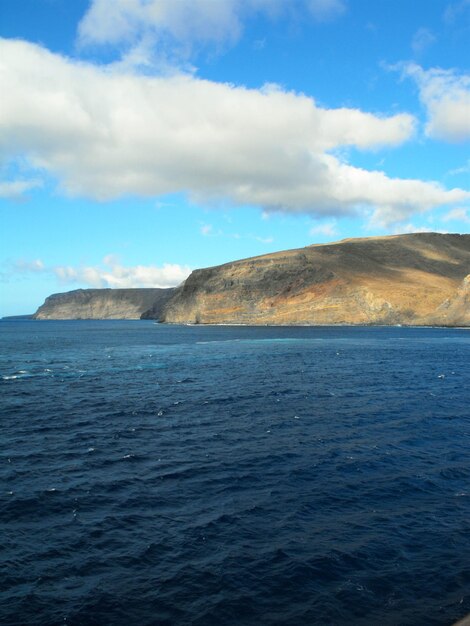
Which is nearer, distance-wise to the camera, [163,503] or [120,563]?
[120,563]

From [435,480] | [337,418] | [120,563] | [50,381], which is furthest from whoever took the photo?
[50,381]

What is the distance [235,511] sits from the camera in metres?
18.2

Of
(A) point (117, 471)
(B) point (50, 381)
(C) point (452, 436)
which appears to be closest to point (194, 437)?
(A) point (117, 471)

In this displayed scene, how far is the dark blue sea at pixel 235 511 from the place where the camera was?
42.5 feet

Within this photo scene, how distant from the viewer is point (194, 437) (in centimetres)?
2852

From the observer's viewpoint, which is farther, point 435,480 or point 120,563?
point 435,480

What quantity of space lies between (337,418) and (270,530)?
1747 cm

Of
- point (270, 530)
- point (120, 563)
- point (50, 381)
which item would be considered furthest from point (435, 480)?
point (50, 381)

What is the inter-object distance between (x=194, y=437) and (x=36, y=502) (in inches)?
431

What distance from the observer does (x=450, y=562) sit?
14.7 metres

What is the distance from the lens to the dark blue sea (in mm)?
12945

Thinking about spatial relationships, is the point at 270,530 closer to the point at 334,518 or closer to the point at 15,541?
the point at 334,518

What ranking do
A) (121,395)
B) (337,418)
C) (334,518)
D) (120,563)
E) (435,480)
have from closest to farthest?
(120,563)
(334,518)
(435,480)
(337,418)
(121,395)

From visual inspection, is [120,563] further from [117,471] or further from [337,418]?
[337,418]
